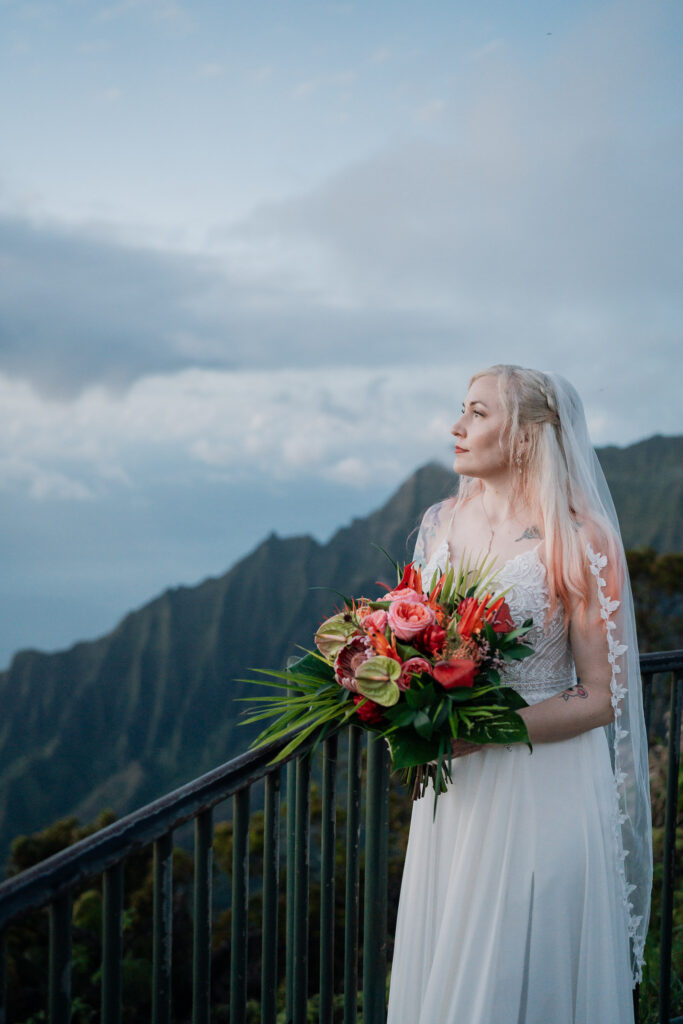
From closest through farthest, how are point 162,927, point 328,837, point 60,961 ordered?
1. point 60,961
2. point 162,927
3. point 328,837

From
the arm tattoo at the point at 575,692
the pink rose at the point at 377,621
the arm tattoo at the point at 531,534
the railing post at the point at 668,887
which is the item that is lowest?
the railing post at the point at 668,887

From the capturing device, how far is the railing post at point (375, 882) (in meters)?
1.99

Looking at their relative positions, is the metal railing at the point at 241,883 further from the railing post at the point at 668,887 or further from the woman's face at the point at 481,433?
the woman's face at the point at 481,433

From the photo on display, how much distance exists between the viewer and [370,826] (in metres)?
1.99

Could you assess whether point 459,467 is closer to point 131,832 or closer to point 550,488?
point 550,488

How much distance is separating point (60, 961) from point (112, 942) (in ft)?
0.34

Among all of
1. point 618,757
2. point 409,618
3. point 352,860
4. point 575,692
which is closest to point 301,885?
point 352,860

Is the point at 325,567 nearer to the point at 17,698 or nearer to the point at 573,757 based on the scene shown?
the point at 17,698

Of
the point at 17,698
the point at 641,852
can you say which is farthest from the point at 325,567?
the point at 641,852

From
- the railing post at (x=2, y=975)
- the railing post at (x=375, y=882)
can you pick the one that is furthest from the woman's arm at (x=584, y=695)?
the railing post at (x=2, y=975)

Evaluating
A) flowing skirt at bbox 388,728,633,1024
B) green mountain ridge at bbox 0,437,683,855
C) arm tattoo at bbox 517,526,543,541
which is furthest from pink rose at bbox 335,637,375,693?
green mountain ridge at bbox 0,437,683,855

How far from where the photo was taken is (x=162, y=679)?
2973cm

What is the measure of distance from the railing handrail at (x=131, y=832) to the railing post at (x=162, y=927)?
45mm

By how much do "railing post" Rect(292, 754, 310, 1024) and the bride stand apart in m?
0.35
